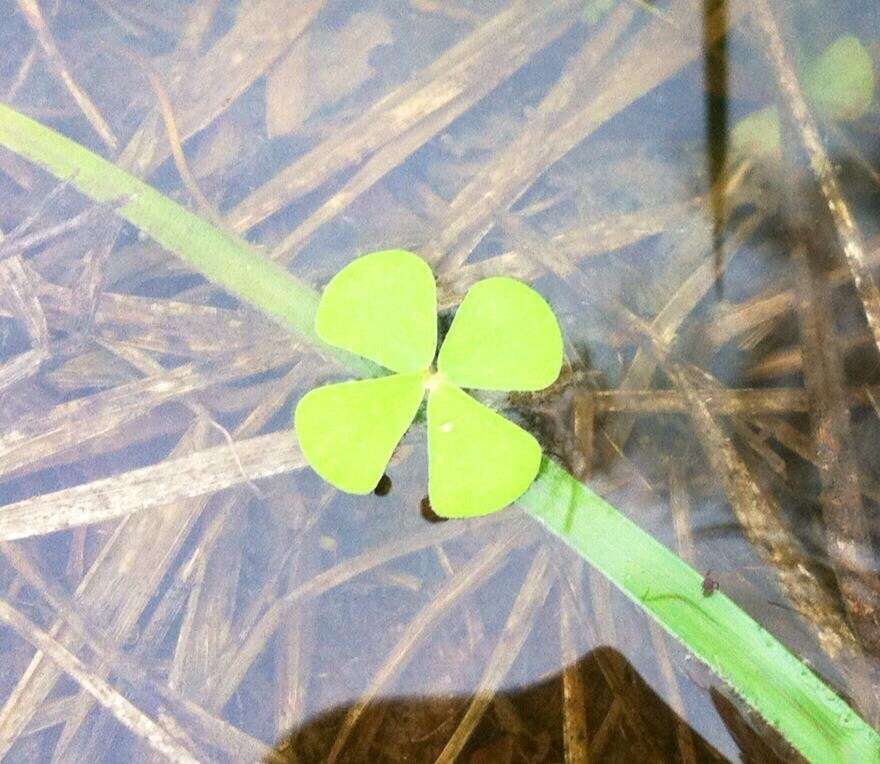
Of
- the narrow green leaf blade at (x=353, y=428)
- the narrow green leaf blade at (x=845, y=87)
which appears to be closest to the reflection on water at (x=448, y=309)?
the narrow green leaf blade at (x=845, y=87)

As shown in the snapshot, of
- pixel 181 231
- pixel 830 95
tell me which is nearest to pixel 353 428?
pixel 181 231

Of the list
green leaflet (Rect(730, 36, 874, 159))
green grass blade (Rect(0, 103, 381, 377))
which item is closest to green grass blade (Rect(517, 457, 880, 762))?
green grass blade (Rect(0, 103, 381, 377))

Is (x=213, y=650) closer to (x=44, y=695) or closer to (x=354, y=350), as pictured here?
(x=44, y=695)

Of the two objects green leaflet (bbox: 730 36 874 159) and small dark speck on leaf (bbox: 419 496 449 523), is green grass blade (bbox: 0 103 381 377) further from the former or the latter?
green leaflet (bbox: 730 36 874 159)

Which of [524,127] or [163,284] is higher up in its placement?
[524,127]

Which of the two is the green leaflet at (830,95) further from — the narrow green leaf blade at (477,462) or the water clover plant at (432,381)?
the narrow green leaf blade at (477,462)

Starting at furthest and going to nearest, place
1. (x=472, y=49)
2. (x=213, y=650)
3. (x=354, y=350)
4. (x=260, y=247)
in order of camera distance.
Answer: (x=472, y=49)
(x=260, y=247)
(x=213, y=650)
(x=354, y=350)

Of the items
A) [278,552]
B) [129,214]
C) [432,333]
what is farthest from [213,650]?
[129,214]
